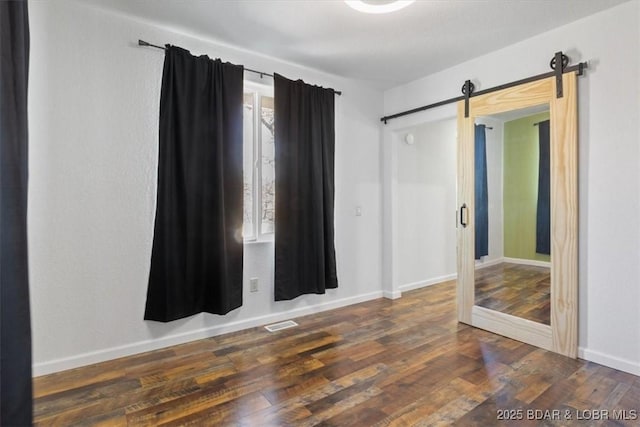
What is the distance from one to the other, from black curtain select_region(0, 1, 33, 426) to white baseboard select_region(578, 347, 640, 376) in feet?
11.1

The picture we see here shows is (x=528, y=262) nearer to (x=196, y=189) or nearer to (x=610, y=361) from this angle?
(x=610, y=361)

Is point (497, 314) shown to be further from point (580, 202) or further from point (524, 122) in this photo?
point (524, 122)

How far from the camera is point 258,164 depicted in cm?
326

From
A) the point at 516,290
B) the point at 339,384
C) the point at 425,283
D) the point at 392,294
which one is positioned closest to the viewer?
the point at 339,384

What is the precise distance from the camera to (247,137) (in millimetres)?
3215

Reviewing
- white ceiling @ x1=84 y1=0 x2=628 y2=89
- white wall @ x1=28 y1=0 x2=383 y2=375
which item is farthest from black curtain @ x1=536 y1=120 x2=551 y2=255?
white wall @ x1=28 y1=0 x2=383 y2=375

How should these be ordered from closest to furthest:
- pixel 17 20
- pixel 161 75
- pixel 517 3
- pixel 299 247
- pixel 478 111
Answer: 1. pixel 17 20
2. pixel 517 3
3. pixel 161 75
4. pixel 478 111
5. pixel 299 247

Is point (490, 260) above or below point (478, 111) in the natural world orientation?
below

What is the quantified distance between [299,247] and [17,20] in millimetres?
2556

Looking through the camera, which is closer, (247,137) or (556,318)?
(556,318)

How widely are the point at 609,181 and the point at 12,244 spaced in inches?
137

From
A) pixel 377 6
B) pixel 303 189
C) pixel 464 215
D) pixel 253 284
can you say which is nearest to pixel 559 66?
pixel 464 215

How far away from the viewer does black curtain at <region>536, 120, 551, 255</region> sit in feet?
8.96

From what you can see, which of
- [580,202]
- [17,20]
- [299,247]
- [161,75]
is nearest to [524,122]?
[580,202]
